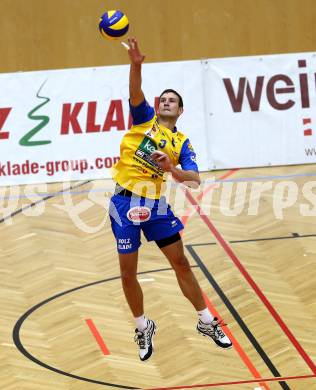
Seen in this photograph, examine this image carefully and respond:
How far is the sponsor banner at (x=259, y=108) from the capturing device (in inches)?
770

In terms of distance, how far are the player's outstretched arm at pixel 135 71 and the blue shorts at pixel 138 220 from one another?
1.19 meters

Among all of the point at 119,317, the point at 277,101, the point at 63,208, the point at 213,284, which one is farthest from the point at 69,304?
the point at 277,101

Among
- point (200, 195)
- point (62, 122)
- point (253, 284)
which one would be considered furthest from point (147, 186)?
point (62, 122)

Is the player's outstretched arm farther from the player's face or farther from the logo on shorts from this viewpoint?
the logo on shorts

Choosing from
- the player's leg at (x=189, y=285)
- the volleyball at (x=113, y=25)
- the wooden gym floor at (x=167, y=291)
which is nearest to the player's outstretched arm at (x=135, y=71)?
the volleyball at (x=113, y=25)

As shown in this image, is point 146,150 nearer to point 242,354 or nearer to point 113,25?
point 113,25

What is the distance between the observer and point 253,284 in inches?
546

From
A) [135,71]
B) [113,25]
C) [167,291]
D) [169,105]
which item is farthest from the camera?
[167,291]

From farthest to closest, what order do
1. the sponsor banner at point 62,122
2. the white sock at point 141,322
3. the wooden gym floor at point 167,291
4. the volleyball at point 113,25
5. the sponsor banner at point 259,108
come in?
the sponsor banner at point 259,108
the sponsor banner at point 62,122
the wooden gym floor at point 167,291
the white sock at point 141,322
the volleyball at point 113,25

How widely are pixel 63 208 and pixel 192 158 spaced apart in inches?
294

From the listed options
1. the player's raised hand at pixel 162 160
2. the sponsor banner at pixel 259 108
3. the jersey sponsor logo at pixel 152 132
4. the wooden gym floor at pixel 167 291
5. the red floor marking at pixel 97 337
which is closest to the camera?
the player's raised hand at pixel 162 160

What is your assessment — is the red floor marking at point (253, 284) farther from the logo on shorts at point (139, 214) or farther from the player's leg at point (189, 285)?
the logo on shorts at point (139, 214)

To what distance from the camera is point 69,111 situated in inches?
752

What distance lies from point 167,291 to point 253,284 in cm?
133
